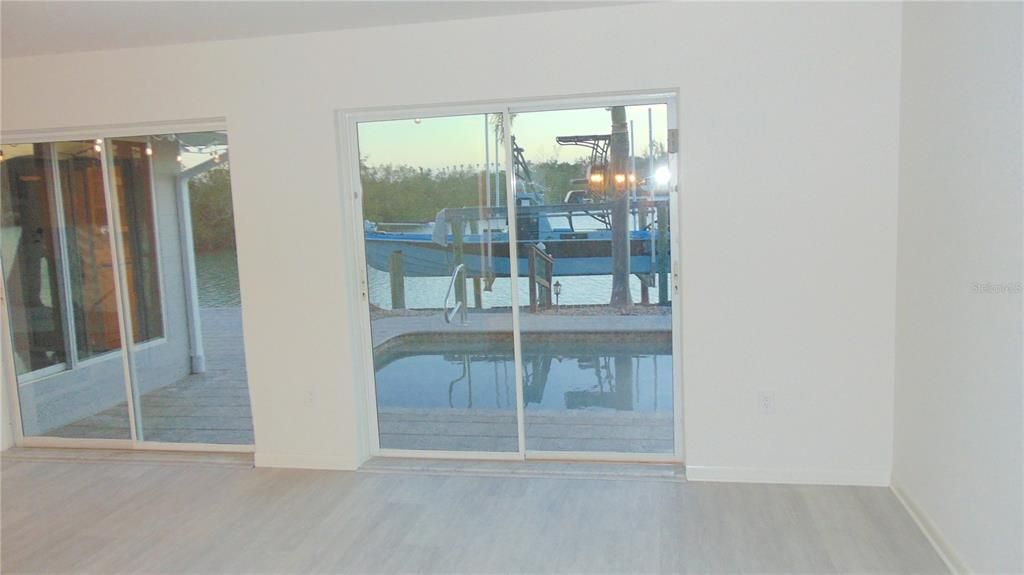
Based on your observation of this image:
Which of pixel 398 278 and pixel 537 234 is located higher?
pixel 537 234

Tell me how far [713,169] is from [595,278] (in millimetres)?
820

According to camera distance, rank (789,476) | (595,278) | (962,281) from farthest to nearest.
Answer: (595,278) → (789,476) → (962,281)

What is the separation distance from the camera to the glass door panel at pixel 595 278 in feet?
11.2

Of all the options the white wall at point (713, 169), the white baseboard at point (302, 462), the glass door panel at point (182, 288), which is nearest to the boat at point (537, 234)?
the white wall at point (713, 169)

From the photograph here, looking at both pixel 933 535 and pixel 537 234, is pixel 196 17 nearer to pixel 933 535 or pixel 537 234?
pixel 537 234

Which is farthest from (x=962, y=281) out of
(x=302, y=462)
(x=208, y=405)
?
(x=208, y=405)

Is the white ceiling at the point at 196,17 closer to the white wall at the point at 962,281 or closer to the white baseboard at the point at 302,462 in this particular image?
the white wall at the point at 962,281

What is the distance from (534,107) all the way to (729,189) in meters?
1.08

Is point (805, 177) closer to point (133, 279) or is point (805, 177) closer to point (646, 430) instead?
point (646, 430)

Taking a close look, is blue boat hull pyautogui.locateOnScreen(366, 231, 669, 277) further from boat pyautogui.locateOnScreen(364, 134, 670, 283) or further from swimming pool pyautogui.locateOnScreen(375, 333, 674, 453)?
swimming pool pyautogui.locateOnScreen(375, 333, 674, 453)

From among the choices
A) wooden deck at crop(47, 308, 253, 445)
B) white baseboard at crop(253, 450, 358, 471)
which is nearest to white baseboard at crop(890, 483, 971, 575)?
white baseboard at crop(253, 450, 358, 471)

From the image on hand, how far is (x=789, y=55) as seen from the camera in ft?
10.0

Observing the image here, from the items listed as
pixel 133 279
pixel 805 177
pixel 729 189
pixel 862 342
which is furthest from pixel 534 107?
pixel 133 279

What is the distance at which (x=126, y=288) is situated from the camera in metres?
4.04
